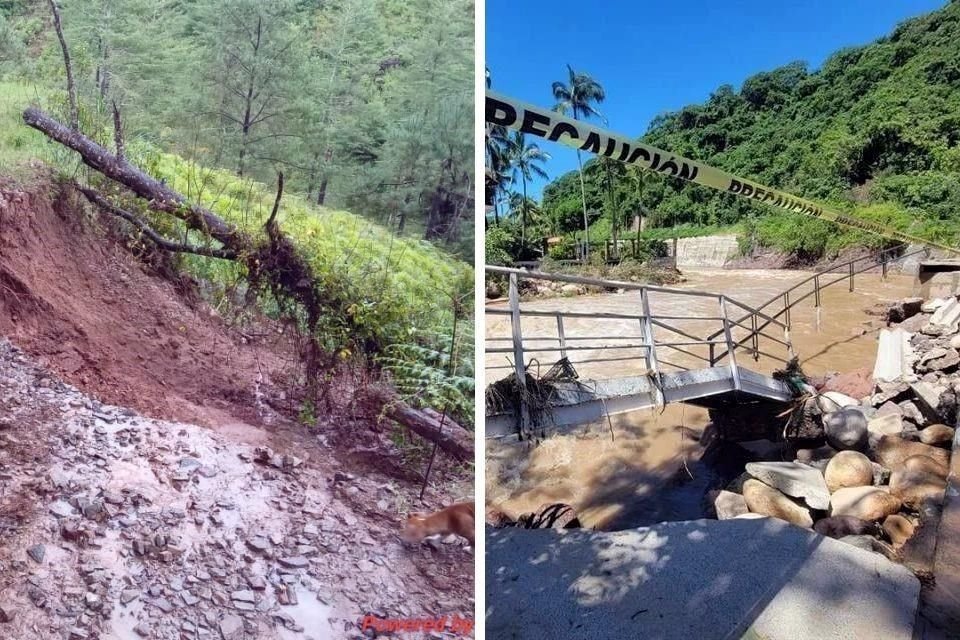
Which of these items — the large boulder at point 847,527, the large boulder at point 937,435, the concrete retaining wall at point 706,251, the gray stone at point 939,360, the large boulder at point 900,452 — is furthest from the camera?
the concrete retaining wall at point 706,251

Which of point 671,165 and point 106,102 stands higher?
point 106,102

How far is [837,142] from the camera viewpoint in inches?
708

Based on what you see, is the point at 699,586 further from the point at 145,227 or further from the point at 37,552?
the point at 145,227

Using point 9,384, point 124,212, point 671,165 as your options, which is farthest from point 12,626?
point 671,165

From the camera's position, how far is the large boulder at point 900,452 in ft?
13.9

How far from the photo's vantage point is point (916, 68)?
59.8ft

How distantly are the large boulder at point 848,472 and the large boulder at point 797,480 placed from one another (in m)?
0.11

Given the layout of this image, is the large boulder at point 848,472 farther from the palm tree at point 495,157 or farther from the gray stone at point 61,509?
the gray stone at point 61,509

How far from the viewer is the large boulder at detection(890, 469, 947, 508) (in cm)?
341

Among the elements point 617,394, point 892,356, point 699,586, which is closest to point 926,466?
point 617,394

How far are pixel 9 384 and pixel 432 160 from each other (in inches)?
65.4

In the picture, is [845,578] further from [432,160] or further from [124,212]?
[124,212]

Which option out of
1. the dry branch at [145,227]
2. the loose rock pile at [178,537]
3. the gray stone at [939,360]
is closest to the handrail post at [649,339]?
the loose rock pile at [178,537]

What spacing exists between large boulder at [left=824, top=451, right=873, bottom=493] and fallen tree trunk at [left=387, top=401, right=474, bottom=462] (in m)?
3.27
